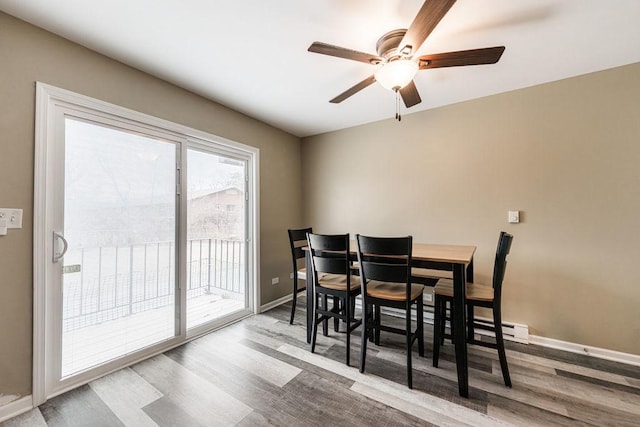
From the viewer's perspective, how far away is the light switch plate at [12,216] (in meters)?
1.57

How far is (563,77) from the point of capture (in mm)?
2361

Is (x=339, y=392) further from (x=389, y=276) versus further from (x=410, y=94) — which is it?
(x=410, y=94)

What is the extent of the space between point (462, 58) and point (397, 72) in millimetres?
417

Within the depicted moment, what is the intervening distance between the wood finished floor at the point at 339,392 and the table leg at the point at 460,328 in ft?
0.37

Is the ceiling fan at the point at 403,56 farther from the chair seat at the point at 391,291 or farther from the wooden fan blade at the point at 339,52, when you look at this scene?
the chair seat at the point at 391,291

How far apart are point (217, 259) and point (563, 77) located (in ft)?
13.0

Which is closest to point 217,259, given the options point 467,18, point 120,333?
point 120,333

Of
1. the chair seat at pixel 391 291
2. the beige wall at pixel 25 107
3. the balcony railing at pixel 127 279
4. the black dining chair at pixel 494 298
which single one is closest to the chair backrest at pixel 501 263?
the black dining chair at pixel 494 298

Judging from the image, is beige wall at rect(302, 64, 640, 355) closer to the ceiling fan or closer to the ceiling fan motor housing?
the ceiling fan

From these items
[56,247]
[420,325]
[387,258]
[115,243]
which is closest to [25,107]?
[56,247]

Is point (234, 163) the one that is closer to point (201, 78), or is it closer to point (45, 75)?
point (201, 78)

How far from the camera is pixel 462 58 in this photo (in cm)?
162

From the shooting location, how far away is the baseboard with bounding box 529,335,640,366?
213cm

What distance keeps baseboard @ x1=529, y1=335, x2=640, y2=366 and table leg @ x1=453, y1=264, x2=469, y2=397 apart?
131 centimetres
